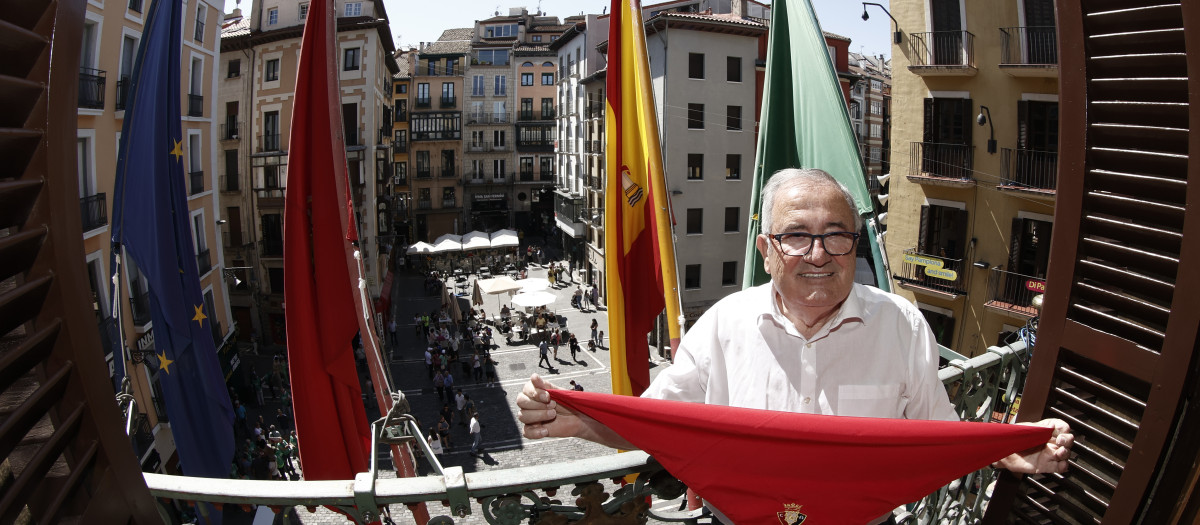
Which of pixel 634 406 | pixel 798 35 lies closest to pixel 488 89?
pixel 798 35

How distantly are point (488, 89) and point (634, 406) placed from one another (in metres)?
72.2

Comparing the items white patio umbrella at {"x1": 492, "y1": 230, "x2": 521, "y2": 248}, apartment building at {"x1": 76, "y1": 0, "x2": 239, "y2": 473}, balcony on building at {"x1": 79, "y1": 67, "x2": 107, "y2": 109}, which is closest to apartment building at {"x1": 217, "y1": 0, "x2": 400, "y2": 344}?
apartment building at {"x1": 76, "y1": 0, "x2": 239, "y2": 473}

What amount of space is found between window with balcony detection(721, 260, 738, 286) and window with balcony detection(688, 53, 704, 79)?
9.40 m

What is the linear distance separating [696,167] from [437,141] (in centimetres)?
4060

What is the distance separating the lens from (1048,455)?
2.85m

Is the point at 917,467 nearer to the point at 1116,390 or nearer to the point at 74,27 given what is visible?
the point at 1116,390

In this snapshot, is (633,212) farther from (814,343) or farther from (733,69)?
(733,69)

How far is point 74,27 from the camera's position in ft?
5.82

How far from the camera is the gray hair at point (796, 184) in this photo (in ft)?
10.0

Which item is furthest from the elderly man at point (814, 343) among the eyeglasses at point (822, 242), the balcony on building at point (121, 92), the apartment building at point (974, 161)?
the apartment building at point (974, 161)

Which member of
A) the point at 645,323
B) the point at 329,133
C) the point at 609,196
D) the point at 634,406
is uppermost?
the point at 329,133

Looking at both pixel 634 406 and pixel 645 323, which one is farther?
pixel 645 323

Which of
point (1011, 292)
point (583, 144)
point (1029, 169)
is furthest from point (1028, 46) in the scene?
point (583, 144)

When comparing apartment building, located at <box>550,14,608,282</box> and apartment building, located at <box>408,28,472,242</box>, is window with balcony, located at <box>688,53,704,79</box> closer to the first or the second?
apartment building, located at <box>550,14,608,282</box>
